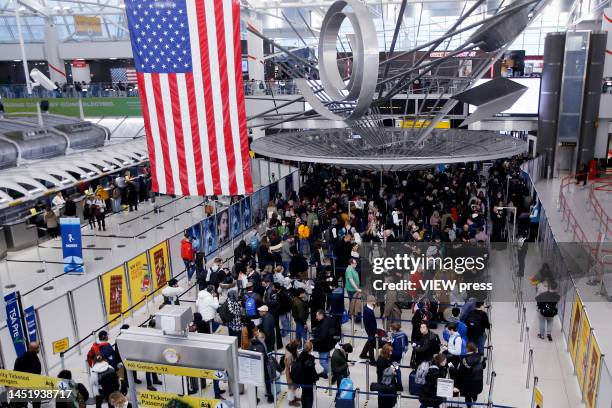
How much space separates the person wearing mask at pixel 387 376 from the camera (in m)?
8.48

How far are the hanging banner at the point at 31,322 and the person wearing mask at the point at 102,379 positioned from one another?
7.48ft

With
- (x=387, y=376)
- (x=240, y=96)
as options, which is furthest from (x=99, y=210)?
(x=387, y=376)

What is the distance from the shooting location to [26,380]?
793cm

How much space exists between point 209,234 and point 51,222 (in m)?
6.87

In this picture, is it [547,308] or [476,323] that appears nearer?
[476,323]

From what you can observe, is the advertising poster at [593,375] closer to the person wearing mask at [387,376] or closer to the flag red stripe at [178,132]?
the person wearing mask at [387,376]

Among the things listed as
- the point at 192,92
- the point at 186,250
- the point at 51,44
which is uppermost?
the point at 51,44

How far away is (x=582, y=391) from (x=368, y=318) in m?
3.69

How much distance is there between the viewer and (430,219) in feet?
54.9

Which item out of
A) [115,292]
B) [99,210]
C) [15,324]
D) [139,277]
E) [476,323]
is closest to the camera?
[476,323]

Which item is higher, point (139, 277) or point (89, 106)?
point (89, 106)

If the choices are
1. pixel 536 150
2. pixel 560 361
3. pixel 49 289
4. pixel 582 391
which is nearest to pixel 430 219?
pixel 560 361

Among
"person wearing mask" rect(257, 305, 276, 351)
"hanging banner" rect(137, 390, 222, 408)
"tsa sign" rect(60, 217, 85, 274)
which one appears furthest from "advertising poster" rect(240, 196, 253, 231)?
"hanging banner" rect(137, 390, 222, 408)

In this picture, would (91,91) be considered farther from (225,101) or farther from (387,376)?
(387,376)
